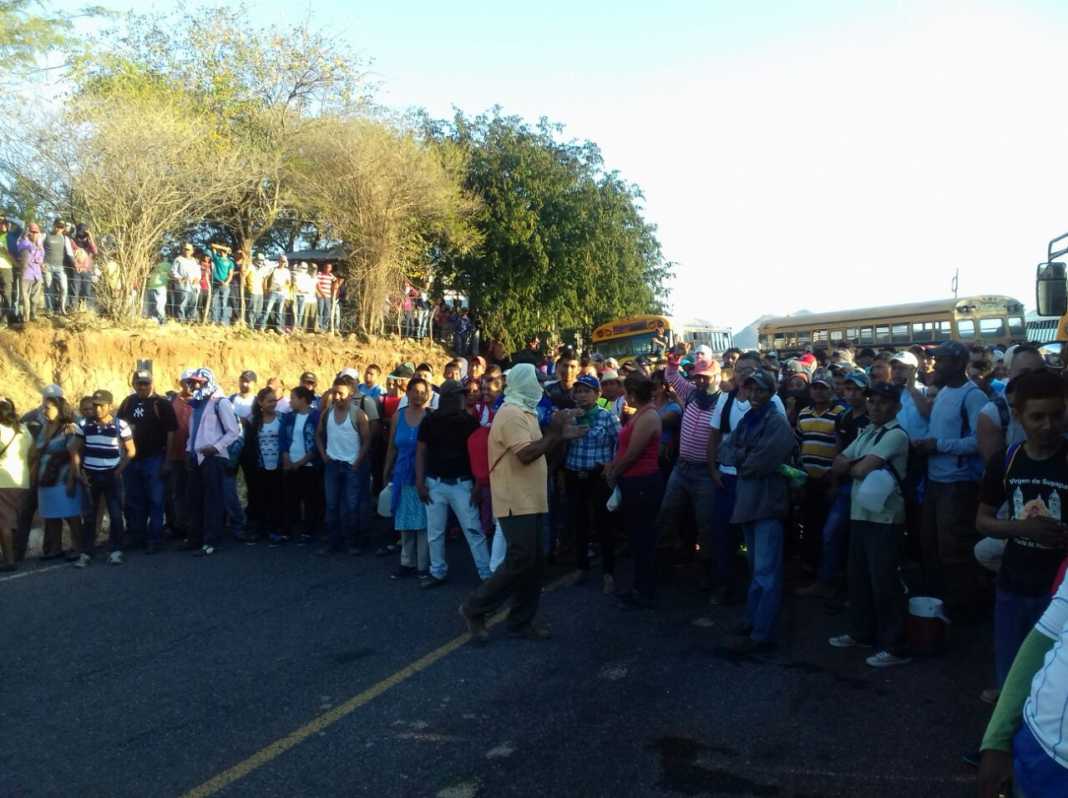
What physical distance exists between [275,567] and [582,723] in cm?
505

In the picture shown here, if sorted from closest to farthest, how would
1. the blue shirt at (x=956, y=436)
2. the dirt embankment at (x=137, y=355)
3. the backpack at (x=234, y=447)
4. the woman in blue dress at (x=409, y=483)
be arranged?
the blue shirt at (x=956, y=436) < the woman in blue dress at (x=409, y=483) < the backpack at (x=234, y=447) < the dirt embankment at (x=137, y=355)

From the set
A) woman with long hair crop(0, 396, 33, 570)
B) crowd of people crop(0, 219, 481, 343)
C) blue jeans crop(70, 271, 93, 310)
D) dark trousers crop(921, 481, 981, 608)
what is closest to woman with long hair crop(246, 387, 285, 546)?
woman with long hair crop(0, 396, 33, 570)

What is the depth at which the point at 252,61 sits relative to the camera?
27.9 metres

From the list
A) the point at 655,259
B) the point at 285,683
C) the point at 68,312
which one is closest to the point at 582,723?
the point at 285,683

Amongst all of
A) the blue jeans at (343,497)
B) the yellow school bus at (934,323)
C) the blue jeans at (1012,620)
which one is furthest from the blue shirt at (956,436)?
the yellow school bus at (934,323)

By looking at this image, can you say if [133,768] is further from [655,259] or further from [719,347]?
[655,259]

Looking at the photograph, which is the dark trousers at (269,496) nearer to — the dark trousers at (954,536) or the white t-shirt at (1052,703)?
the dark trousers at (954,536)

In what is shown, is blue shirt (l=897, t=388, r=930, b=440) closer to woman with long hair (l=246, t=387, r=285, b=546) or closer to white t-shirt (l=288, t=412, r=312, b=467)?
white t-shirt (l=288, t=412, r=312, b=467)

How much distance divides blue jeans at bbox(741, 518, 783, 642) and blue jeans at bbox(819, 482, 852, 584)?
110cm

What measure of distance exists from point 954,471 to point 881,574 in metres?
1.25

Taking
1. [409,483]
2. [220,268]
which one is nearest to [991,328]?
[220,268]

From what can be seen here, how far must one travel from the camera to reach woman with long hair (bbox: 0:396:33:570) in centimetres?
929

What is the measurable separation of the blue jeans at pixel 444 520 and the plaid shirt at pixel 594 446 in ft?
3.33

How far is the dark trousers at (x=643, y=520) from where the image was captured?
7480 mm
